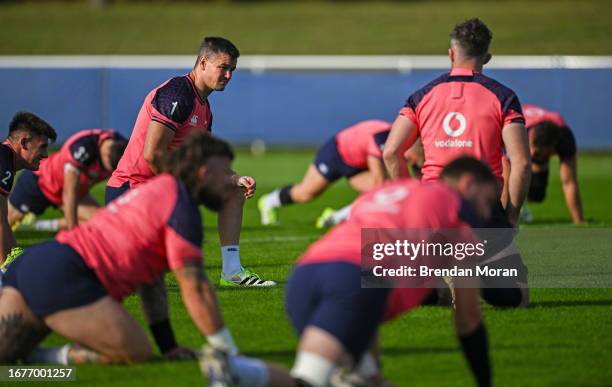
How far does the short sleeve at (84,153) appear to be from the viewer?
42.9ft

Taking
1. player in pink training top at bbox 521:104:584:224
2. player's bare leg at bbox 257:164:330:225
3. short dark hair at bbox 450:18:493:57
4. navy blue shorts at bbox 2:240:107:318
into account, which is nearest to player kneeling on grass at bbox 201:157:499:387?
navy blue shorts at bbox 2:240:107:318

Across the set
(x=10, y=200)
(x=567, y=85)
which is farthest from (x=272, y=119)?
(x=10, y=200)

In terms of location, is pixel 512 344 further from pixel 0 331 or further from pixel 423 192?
pixel 0 331

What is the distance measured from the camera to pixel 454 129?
848 cm

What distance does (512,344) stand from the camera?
24.5ft

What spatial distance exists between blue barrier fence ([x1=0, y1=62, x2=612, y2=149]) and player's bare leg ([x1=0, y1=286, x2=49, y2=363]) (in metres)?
18.3

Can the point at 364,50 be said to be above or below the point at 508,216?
above

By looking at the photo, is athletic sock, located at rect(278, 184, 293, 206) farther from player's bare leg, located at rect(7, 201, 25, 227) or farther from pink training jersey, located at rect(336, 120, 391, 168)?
player's bare leg, located at rect(7, 201, 25, 227)

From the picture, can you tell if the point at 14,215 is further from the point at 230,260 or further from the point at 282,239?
the point at 230,260

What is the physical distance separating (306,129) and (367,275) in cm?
2101

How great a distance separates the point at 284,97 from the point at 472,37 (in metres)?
17.9

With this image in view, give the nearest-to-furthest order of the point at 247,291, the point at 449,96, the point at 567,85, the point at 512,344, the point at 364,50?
the point at 512,344
the point at 449,96
the point at 247,291
the point at 567,85
the point at 364,50

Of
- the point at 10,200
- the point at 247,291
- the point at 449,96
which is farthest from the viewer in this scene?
the point at 10,200

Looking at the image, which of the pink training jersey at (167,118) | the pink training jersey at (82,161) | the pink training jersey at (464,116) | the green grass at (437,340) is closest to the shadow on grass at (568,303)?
the green grass at (437,340)
